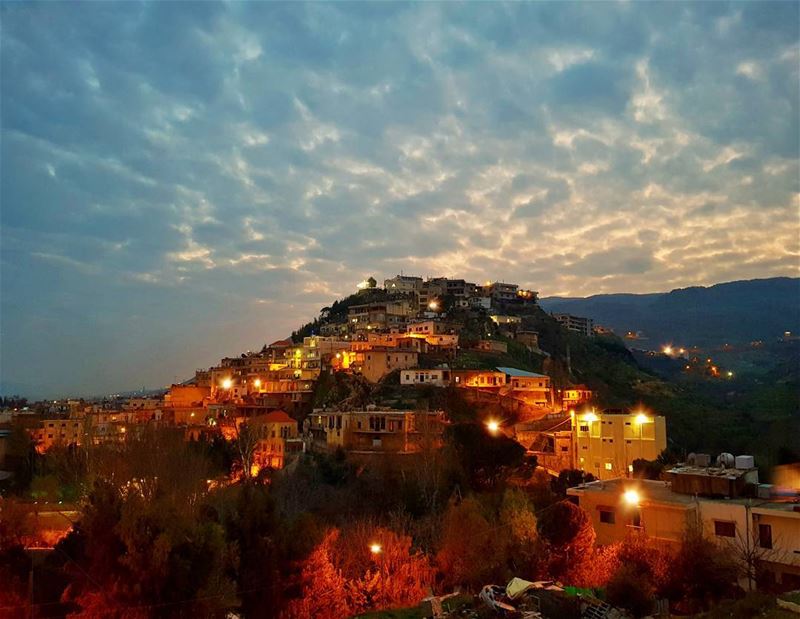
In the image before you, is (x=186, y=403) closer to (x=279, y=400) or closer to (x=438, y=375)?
(x=279, y=400)

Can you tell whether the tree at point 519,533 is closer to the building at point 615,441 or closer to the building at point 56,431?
the building at point 615,441

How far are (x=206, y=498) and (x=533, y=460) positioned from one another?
19.1 metres

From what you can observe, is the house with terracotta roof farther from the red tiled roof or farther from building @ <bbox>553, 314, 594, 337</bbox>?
building @ <bbox>553, 314, 594, 337</bbox>

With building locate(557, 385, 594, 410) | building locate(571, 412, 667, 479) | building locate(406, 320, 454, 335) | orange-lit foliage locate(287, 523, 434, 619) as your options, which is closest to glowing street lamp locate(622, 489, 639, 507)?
orange-lit foliage locate(287, 523, 434, 619)

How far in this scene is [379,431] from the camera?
3903 centimetres

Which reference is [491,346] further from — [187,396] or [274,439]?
[187,396]

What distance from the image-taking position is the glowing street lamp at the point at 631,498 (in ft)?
61.1

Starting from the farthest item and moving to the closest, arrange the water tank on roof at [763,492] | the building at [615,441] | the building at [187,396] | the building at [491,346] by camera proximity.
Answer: the building at [491,346] < the building at [187,396] < the building at [615,441] < the water tank on roof at [763,492]

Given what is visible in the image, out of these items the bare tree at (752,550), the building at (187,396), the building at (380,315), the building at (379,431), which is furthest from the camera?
the building at (380,315)

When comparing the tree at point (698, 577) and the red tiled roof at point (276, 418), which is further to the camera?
the red tiled roof at point (276, 418)

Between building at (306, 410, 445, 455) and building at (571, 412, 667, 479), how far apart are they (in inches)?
328

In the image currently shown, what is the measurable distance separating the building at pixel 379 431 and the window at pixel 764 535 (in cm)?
2171

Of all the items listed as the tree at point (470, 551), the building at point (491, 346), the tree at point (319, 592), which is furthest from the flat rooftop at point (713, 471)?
the building at point (491, 346)

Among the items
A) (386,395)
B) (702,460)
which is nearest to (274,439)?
(386,395)
